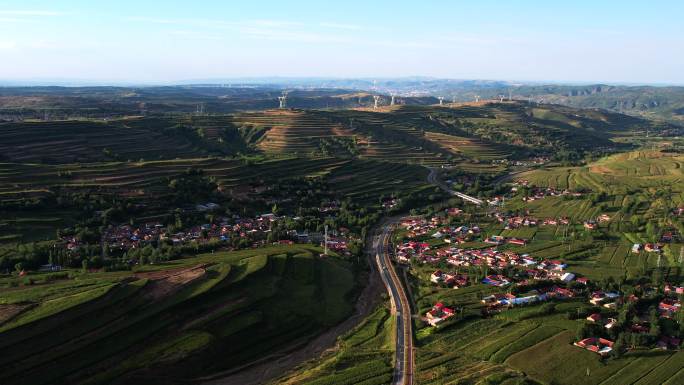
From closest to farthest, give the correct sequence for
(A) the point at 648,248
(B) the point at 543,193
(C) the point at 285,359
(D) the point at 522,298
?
(C) the point at 285,359 < (D) the point at 522,298 < (A) the point at 648,248 < (B) the point at 543,193

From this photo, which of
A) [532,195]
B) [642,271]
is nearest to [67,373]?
[642,271]

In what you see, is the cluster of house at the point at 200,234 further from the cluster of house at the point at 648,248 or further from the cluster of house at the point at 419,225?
the cluster of house at the point at 648,248

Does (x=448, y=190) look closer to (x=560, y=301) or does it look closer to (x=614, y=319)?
(x=560, y=301)

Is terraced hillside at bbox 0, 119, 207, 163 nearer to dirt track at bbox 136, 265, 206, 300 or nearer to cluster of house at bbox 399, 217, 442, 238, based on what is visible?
cluster of house at bbox 399, 217, 442, 238

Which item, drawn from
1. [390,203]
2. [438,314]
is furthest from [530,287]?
[390,203]

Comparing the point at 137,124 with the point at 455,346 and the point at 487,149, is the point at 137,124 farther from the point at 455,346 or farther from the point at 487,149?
the point at 455,346

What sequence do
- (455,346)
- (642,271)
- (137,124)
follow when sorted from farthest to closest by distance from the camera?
(137,124)
(642,271)
(455,346)
